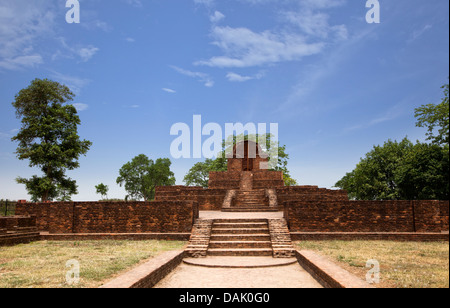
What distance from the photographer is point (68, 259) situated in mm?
7250

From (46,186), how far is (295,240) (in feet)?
48.9

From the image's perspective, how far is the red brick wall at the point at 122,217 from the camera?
10508 mm

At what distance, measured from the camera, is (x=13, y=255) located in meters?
8.06

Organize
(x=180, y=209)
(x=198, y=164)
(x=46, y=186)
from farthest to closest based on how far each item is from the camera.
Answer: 1. (x=198, y=164)
2. (x=46, y=186)
3. (x=180, y=209)

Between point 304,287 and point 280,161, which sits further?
point 280,161

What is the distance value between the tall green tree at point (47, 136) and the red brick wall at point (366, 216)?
1437 centimetres

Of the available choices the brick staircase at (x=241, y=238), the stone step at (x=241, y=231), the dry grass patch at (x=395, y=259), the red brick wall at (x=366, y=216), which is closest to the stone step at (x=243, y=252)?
the brick staircase at (x=241, y=238)

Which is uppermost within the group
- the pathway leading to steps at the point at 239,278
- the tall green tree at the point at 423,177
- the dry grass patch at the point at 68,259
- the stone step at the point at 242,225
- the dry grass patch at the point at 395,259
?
the tall green tree at the point at 423,177

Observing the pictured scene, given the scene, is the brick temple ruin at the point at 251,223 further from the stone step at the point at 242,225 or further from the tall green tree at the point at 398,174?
the tall green tree at the point at 398,174

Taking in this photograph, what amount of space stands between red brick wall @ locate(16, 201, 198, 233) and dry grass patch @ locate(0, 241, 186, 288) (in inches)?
34.8

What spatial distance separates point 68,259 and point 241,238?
4310mm

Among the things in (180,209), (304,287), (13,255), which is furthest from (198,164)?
(304,287)
